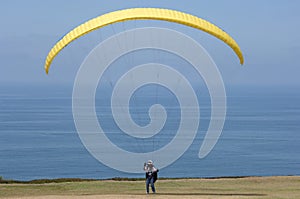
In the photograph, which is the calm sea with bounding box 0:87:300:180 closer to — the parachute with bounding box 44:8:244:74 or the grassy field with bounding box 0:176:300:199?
the grassy field with bounding box 0:176:300:199

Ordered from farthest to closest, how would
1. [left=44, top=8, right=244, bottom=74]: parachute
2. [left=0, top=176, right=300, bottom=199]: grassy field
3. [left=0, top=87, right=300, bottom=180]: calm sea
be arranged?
1. [left=0, top=87, right=300, bottom=180]: calm sea
2. [left=0, top=176, right=300, bottom=199]: grassy field
3. [left=44, top=8, right=244, bottom=74]: parachute

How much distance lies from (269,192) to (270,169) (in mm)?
54108

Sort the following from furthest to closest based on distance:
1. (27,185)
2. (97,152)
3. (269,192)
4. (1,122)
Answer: (1,122) → (97,152) → (27,185) → (269,192)

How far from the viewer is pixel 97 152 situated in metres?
97.4

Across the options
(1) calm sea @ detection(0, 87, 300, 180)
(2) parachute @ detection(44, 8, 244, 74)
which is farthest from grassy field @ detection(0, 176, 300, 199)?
(1) calm sea @ detection(0, 87, 300, 180)

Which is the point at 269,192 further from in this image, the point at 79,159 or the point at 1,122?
the point at 1,122

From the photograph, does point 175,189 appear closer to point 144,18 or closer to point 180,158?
point 144,18

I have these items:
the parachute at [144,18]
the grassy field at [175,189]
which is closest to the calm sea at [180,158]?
the grassy field at [175,189]

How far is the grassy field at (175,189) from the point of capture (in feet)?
90.4

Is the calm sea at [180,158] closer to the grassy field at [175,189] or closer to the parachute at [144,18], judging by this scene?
the grassy field at [175,189]

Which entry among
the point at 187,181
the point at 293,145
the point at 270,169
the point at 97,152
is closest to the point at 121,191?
the point at 187,181

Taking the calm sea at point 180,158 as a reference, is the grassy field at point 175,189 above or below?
below

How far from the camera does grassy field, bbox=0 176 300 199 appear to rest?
90.4 feet

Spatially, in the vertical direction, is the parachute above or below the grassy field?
above
